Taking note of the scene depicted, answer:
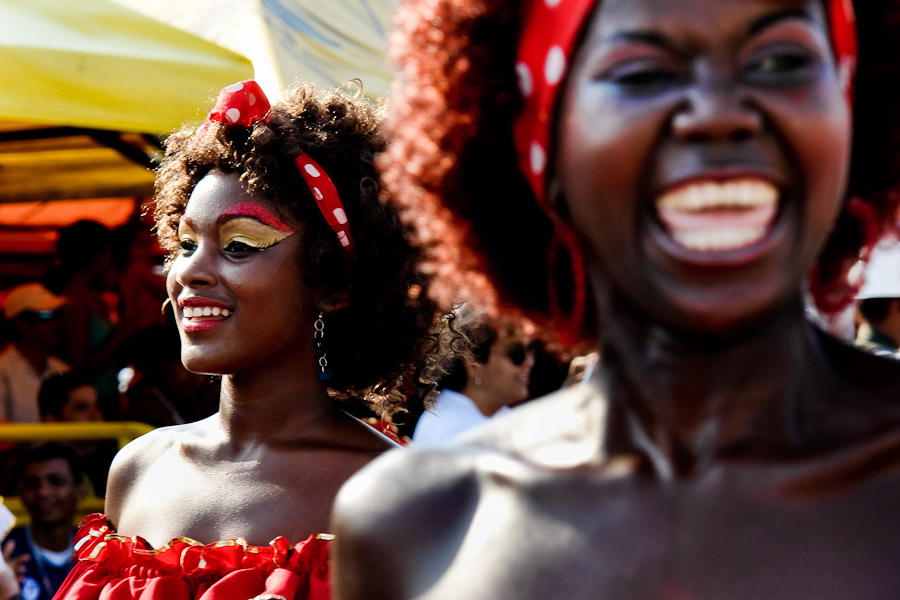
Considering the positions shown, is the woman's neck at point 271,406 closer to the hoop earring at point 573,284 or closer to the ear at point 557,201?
the hoop earring at point 573,284

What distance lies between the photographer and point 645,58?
1321 mm

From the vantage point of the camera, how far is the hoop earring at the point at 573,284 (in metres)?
1.50

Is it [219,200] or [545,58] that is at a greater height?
[545,58]

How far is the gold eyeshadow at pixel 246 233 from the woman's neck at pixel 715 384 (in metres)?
1.62

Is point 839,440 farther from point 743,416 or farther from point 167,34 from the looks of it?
point 167,34

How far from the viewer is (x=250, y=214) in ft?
9.36

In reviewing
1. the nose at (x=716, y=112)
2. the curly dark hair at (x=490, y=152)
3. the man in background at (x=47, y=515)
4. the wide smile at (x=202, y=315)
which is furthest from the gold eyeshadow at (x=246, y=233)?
the man in background at (x=47, y=515)

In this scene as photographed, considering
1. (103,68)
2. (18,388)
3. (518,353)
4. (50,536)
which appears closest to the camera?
(103,68)

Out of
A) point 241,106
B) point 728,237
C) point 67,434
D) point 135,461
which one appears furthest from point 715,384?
point 67,434

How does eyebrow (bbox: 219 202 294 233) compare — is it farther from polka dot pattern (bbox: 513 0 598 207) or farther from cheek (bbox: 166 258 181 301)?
polka dot pattern (bbox: 513 0 598 207)

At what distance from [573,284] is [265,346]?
1.36 m

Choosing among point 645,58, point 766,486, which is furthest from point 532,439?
point 645,58

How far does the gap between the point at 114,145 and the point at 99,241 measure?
0.49 m

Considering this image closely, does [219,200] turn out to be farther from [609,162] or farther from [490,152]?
[609,162]
